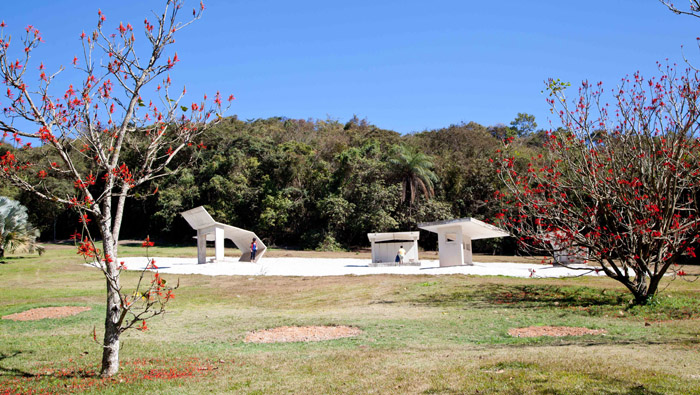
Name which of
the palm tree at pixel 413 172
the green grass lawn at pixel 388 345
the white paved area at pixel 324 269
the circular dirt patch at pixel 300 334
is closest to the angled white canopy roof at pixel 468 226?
the white paved area at pixel 324 269

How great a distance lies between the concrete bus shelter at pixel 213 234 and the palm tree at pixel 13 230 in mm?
9719

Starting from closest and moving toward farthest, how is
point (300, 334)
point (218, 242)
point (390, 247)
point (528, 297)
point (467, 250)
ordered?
point (300, 334), point (528, 297), point (467, 250), point (390, 247), point (218, 242)

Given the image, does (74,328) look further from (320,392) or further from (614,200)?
(614,200)

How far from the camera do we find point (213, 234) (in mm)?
28156

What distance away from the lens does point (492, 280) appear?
58.5ft

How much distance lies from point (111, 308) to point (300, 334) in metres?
4.21

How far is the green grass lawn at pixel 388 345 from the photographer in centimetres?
642

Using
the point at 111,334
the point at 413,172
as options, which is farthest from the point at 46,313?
the point at 413,172

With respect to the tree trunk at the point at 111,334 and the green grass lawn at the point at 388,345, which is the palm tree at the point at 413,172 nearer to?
the green grass lawn at the point at 388,345

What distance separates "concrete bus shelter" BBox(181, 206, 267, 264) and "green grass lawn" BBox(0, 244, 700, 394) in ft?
33.1

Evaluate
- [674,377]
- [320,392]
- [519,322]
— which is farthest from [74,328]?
[674,377]

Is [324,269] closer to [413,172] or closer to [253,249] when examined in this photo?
[253,249]

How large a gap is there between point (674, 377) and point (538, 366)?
148 centimetres

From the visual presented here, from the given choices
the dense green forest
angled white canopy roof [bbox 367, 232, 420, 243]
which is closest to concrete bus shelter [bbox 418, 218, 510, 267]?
angled white canopy roof [bbox 367, 232, 420, 243]
